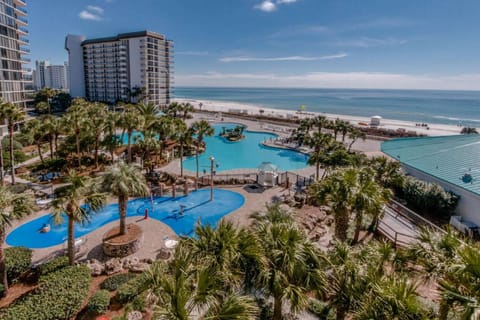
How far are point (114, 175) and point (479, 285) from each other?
14257mm

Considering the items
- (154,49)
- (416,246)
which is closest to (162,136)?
(416,246)

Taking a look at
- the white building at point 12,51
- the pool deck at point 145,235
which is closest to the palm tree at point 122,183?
the pool deck at point 145,235

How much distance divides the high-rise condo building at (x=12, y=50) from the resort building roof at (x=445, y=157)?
183 feet

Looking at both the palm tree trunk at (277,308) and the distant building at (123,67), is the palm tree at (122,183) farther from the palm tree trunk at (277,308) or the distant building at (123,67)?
the distant building at (123,67)

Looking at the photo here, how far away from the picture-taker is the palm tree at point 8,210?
1016cm

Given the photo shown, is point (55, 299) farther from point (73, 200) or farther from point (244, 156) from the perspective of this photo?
point (244, 156)

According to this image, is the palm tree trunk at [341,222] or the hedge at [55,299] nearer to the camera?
the hedge at [55,299]

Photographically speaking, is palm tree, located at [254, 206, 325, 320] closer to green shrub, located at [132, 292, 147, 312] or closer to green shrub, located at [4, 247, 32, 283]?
green shrub, located at [132, 292, 147, 312]

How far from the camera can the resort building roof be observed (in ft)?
65.5

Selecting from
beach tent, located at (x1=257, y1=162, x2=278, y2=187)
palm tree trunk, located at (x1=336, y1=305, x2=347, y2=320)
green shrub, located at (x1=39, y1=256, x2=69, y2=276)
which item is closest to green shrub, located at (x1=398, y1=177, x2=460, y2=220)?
beach tent, located at (x1=257, y1=162, x2=278, y2=187)

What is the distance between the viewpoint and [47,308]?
9.11 meters

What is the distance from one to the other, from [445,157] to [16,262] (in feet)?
102

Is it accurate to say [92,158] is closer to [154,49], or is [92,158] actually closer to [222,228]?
[222,228]

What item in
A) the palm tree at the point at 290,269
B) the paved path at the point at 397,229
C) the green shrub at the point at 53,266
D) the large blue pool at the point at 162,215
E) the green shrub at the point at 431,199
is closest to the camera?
the palm tree at the point at 290,269
